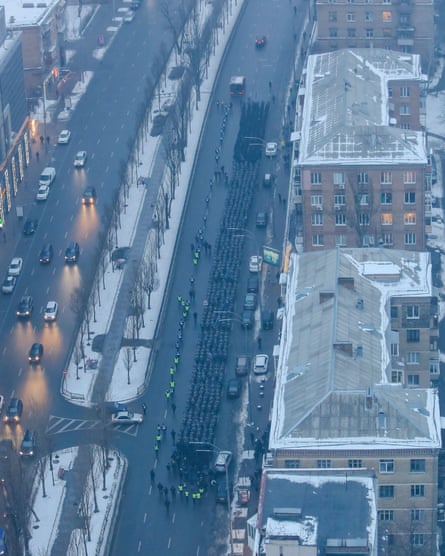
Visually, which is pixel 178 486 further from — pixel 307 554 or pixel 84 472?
pixel 307 554

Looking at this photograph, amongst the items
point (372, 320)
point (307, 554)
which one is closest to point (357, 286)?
point (372, 320)

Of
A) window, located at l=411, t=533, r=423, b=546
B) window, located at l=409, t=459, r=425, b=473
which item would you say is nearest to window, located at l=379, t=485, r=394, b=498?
window, located at l=409, t=459, r=425, b=473

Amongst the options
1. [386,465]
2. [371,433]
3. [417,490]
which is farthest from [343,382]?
[417,490]

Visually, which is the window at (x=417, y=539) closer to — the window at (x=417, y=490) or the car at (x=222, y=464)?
the window at (x=417, y=490)

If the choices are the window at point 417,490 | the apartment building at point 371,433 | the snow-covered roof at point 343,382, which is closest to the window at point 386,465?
the apartment building at point 371,433

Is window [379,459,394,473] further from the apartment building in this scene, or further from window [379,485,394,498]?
window [379,485,394,498]

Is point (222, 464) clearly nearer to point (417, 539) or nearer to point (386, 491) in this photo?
point (386, 491)
